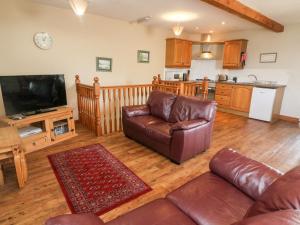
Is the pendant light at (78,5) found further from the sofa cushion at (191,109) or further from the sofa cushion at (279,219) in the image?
the sofa cushion at (279,219)

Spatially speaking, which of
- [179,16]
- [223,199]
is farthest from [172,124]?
[179,16]

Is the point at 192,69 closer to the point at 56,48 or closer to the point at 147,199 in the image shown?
the point at 56,48

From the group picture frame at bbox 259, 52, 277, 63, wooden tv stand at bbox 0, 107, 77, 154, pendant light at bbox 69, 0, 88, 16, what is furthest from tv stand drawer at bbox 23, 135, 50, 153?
picture frame at bbox 259, 52, 277, 63

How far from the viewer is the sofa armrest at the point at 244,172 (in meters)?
1.39

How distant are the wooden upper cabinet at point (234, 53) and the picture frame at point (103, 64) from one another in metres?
3.84

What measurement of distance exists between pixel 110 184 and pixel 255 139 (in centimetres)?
310

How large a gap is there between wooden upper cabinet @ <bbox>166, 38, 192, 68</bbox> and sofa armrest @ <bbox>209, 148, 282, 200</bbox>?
4.93 metres

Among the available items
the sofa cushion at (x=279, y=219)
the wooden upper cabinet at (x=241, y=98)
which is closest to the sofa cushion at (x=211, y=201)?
the sofa cushion at (x=279, y=219)

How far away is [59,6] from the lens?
3.78 meters

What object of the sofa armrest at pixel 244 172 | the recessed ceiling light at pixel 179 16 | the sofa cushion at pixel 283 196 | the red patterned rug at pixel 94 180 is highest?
the recessed ceiling light at pixel 179 16

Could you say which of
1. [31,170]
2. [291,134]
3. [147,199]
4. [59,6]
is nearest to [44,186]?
[31,170]

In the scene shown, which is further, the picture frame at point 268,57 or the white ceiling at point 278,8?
the picture frame at point 268,57

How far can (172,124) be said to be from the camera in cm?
318

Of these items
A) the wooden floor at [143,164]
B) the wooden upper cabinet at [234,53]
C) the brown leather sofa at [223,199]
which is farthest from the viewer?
the wooden upper cabinet at [234,53]
